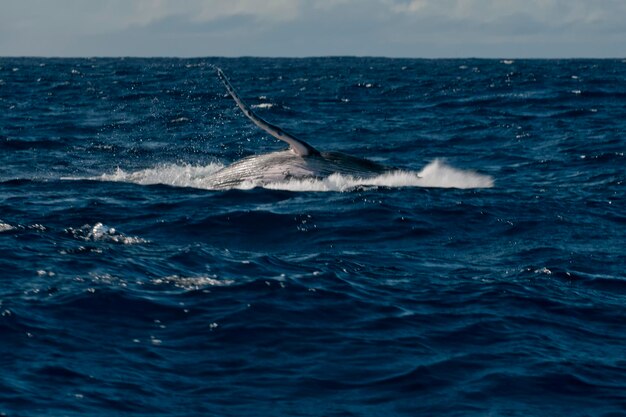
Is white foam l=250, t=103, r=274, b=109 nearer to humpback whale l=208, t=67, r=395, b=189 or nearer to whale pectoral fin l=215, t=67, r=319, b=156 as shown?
Answer: humpback whale l=208, t=67, r=395, b=189

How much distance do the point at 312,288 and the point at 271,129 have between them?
24.2 feet

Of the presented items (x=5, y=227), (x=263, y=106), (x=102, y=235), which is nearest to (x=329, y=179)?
(x=102, y=235)

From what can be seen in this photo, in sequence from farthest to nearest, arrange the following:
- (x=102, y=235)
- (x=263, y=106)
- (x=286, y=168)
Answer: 1. (x=263, y=106)
2. (x=286, y=168)
3. (x=102, y=235)

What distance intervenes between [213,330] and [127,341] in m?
1.04

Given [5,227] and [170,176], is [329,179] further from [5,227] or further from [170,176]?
[5,227]

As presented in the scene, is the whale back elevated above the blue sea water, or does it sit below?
above

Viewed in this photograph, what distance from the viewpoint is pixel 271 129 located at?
21250mm

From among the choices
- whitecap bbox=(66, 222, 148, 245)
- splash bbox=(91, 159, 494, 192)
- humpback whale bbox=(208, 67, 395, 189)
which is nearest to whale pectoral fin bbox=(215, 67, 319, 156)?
humpback whale bbox=(208, 67, 395, 189)

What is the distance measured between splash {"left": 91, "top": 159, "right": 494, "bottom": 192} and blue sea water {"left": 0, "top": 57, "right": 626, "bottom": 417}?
8 centimetres

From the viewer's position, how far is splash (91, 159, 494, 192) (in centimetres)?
2242

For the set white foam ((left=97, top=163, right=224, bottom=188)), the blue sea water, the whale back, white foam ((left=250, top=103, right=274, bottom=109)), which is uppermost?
white foam ((left=250, top=103, right=274, bottom=109))

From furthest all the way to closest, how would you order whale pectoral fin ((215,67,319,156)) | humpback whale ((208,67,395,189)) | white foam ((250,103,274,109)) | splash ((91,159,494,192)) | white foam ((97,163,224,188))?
white foam ((250,103,274,109))
white foam ((97,163,224,188))
humpback whale ((208,67,395,189))
splash ((91,159,494,192))
whale pectoral fin ((215,67,319,156))

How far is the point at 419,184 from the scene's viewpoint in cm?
2391

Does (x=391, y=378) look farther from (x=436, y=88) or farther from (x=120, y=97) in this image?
(x=436, y=88)
